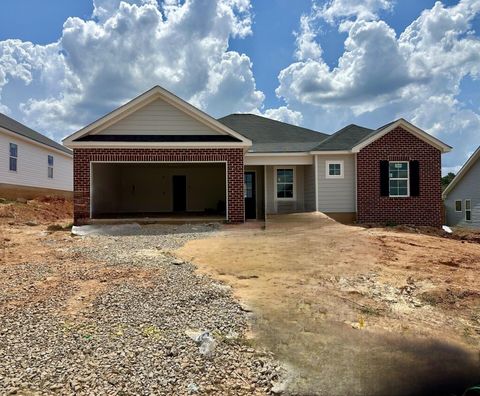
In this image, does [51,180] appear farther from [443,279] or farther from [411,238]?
[443,279]

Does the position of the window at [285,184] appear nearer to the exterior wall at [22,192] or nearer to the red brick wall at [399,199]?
the red brick wall at [399,199]

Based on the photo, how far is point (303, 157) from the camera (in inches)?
707

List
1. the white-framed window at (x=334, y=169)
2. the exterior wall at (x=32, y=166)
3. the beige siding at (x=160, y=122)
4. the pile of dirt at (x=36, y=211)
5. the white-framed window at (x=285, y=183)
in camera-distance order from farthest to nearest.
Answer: the exterior wall at (x=32, y=166) < the white-framed window at (x=285, y=183) < the pile of dirt at (x=36, y=211) < the white-framed window at (x=334, y=169) < the beige siding at (x=160, y=122)

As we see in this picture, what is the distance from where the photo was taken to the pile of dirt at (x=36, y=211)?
59.2 feet

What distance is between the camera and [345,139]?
18.5m

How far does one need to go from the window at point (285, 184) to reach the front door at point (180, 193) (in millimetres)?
5981

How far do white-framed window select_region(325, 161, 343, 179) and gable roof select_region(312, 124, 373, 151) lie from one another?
585 mm

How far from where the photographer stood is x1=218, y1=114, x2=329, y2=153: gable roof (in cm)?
1883

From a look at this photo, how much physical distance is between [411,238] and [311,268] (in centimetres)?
525

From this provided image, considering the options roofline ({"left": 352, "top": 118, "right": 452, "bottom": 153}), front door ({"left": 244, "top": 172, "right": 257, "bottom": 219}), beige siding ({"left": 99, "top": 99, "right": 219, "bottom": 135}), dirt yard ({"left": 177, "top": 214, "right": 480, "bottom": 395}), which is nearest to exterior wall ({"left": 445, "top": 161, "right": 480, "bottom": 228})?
roofline ({"left": 352, "top": 118, "right": 452, "bottom": 153})

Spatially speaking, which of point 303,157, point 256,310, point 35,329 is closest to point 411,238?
point 303,157

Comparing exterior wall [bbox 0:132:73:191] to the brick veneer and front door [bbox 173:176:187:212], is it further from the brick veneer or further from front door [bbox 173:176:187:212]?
front door [bbox 173:176:187:212]

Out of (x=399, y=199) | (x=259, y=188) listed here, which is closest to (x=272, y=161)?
(x=259, y=188)

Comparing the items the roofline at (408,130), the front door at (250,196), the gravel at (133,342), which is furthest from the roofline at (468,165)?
the gravel at (133,342)
